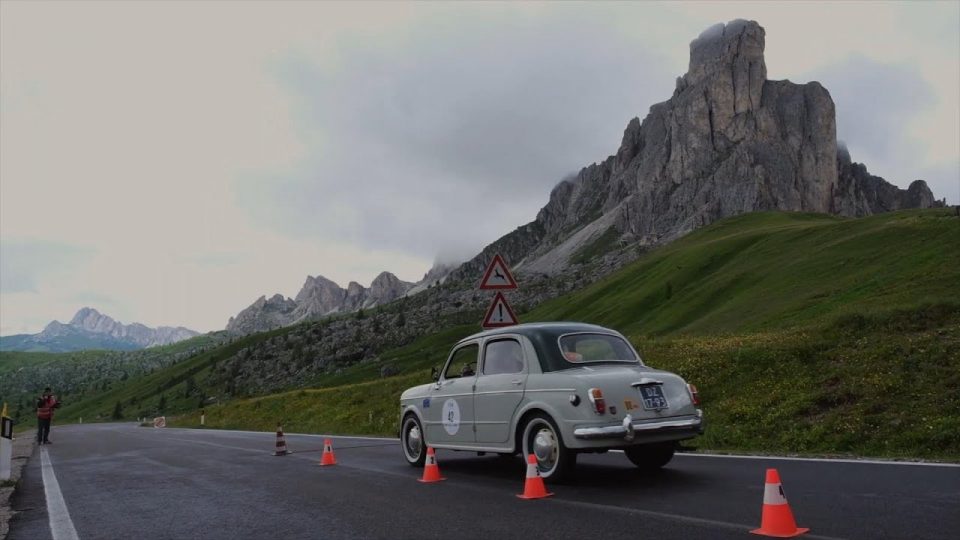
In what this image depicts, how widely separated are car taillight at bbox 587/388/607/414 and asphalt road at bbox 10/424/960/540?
0.98 m

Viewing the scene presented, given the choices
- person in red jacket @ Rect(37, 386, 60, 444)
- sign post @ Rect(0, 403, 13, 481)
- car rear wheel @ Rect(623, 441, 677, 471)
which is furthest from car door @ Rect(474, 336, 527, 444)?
person in red jacket @ Rect(37, 386, 60, 444)

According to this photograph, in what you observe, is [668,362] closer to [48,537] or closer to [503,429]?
[503,429]

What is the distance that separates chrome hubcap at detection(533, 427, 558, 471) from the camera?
9477 mm

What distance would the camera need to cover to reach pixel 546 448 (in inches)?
376

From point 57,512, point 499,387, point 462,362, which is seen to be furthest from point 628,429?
point 57,512

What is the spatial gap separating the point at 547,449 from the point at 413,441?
3.94 metres

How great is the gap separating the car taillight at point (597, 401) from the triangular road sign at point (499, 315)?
23.8 feet

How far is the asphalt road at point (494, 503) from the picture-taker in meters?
6.66

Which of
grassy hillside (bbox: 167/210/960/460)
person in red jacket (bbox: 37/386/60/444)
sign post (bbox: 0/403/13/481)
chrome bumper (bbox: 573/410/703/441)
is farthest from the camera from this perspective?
person in red jacket (bbox: 37/386/60/444)

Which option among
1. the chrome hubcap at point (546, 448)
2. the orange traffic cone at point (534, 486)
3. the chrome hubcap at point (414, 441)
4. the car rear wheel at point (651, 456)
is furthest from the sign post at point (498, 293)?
the orange traffic cone at point (534, 486)

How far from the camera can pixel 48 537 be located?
25.0 feet

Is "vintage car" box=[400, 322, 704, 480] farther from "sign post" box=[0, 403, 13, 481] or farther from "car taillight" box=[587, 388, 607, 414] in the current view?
"sign post" box=[0, 403, 13, 481]

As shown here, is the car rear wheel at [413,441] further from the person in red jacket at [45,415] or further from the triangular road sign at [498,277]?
the person in red jacket at [45,415]

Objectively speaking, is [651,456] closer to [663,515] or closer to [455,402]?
[455,402]
